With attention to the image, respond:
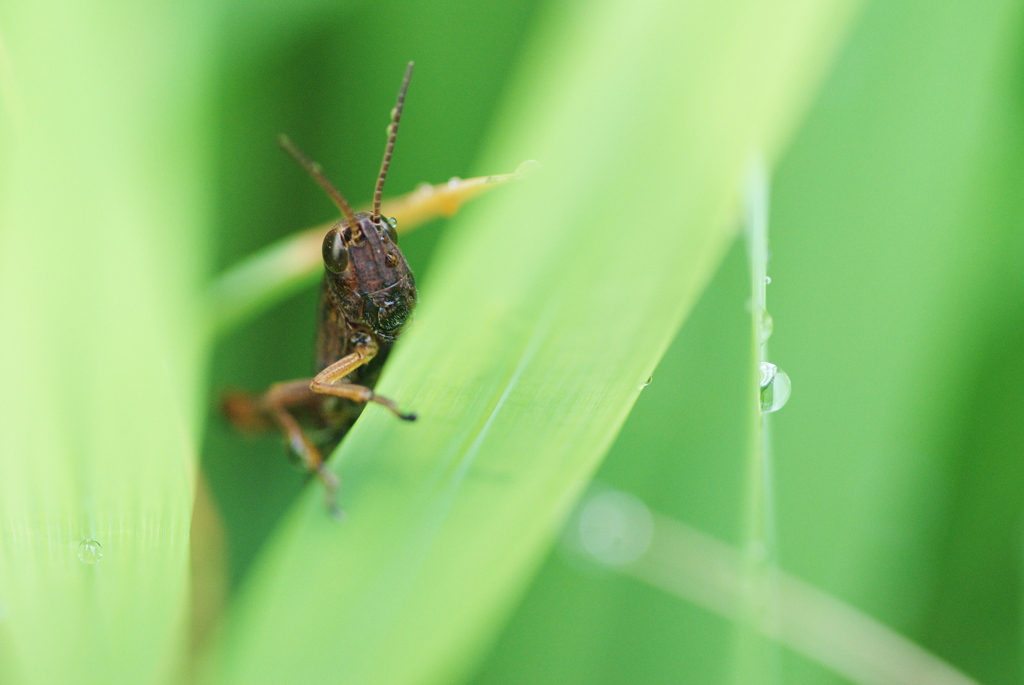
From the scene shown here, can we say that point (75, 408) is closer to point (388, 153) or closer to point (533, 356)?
point (533, 356)

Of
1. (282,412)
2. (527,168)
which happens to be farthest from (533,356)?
(282,412)

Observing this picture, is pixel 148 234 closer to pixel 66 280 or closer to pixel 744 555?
pixel 66 280

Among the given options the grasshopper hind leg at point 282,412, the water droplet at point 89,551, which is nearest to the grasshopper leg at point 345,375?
the grasshopper hind leg at point 282,412

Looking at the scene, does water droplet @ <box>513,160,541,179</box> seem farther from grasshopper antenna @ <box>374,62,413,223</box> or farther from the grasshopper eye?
the grasshopper eye

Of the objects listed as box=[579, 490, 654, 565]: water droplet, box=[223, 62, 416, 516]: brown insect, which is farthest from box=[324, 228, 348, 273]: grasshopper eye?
box=[579, 490, 654, 565]: water droplet

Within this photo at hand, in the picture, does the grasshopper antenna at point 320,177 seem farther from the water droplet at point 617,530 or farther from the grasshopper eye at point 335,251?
the water droplet at point 617,530

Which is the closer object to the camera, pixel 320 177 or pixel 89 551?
pixel 89 551

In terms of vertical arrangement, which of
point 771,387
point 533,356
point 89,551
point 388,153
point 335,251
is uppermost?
point 388,153
